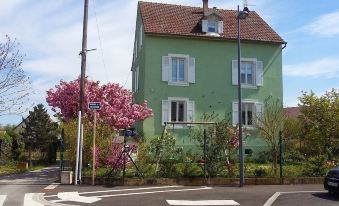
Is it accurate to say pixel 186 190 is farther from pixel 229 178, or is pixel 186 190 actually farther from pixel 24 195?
pixel 24 195

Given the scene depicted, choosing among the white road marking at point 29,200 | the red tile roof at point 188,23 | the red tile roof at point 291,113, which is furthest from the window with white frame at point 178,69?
the white road marking at point 29,200

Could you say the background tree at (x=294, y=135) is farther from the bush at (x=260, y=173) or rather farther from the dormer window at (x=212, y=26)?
the dormer window at (x=212, y=26)

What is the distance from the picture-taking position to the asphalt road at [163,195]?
13.3m

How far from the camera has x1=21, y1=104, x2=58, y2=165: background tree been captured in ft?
138

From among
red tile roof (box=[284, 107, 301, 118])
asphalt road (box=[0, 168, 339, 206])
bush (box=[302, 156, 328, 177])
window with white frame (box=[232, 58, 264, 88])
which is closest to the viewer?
asphalt road (box=[0, 168, 339, 206])

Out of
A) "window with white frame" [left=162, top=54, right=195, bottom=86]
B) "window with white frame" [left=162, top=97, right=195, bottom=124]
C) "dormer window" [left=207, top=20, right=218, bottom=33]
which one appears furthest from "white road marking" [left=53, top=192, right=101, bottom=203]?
"dormer window" [left=207, top=20, right=218, bottom=33]

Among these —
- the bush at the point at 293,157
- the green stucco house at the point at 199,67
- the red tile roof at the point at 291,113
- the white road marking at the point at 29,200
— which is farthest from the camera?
the red tile roof at the point at 291,113

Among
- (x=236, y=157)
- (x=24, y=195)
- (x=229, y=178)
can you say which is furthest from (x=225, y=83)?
(x=24, y=195)

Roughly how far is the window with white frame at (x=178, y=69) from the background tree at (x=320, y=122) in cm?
755

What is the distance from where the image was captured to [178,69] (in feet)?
98.8

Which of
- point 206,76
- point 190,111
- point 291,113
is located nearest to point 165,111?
point 190,111

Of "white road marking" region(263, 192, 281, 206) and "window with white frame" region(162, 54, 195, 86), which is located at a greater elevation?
"window with white frame" region(162, 54, 195, 86)

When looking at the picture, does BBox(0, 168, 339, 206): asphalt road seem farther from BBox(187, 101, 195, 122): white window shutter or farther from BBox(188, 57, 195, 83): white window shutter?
Result: BBox(188, 57, 195, 83): white window shutter

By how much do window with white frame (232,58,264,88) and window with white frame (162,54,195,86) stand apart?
9.50 ft
